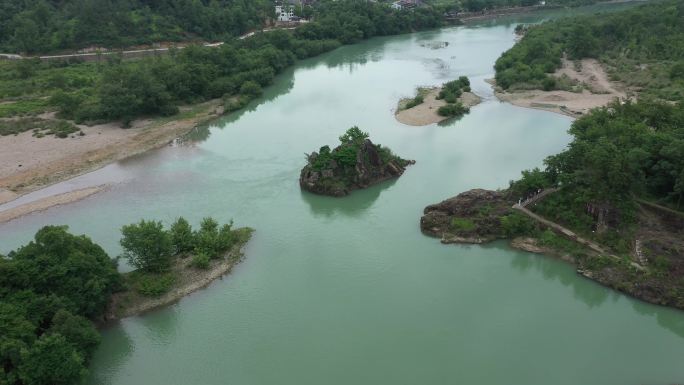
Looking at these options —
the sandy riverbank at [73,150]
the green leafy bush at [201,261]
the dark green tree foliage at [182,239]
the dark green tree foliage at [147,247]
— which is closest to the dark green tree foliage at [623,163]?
the green leafy bush at [201,261]

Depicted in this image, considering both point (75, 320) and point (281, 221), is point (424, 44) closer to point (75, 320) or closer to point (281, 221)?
point (281, 221)

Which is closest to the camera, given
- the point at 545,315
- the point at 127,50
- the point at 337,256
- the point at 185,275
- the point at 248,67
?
the point at 545,315

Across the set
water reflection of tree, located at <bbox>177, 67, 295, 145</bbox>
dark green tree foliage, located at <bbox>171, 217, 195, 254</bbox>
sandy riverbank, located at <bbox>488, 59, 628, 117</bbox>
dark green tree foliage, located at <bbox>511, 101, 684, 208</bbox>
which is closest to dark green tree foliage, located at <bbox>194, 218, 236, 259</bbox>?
dark green tree foliage, located at <bbox>171, 217, 195, 254</bbox>

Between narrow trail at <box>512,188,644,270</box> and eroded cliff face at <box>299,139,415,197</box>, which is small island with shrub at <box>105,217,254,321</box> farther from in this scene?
narrow trail at <box>512,188,644,270</box>

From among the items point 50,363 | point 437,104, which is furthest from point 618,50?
point 50,363

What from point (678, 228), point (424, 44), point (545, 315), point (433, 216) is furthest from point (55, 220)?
point (424, 44)

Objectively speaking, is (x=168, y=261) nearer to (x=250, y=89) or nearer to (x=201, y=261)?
(x=201, y=261)
